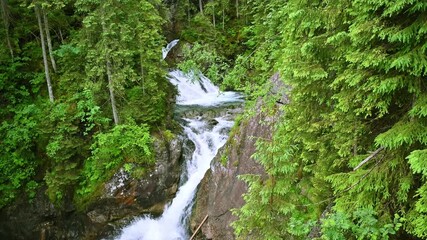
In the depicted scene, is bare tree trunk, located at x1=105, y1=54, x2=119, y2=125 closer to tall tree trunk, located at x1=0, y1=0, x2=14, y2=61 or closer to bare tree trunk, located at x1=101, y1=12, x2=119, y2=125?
bare tree trunk, located at x1=101, y1=12, x2=119, y2=125

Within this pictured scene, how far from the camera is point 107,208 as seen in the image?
11.6 meters

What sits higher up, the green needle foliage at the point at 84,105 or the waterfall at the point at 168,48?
the waterfall at the point at 168,48

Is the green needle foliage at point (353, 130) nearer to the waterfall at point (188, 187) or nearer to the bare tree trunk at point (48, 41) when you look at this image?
the waterfall at point (188, 187)

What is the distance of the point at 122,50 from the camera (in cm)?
1139

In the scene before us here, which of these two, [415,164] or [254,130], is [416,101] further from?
[254,130]

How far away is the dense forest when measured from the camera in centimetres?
323

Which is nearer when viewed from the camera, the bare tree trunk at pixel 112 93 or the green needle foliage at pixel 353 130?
the green needle foliage at pixel 353 130

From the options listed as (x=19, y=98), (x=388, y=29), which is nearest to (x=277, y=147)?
(x=388, y=29)

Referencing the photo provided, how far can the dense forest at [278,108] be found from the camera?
10.6ft

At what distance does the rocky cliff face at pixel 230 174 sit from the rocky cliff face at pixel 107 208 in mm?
2281

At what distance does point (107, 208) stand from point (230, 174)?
217 inches

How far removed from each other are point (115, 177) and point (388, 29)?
10582 mm

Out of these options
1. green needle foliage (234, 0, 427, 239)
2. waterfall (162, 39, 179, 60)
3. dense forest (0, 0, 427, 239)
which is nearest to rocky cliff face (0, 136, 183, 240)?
dense forest (0, 0, 427, 239)

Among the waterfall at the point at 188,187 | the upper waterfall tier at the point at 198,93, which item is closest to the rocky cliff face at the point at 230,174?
the waterfall at the point at 188,187
